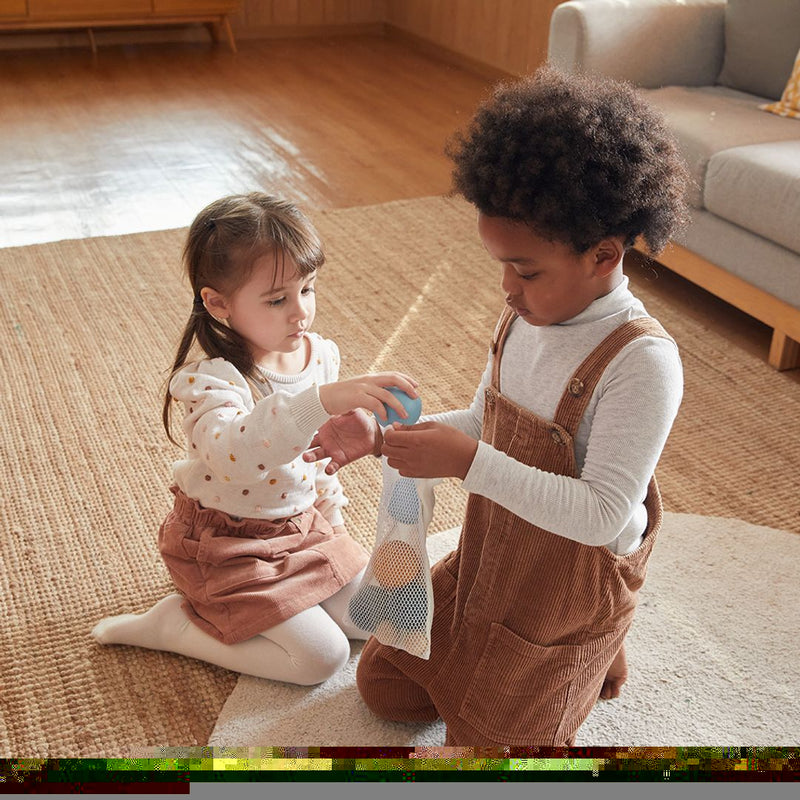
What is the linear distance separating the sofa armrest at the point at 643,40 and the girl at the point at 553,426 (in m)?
1.72

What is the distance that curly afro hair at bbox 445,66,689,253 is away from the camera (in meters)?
0.97

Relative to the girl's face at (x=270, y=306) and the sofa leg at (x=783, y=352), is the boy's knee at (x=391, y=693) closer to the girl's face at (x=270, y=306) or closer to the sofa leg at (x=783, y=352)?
the girl's face at (x=270, y=306)

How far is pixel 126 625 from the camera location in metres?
1.44

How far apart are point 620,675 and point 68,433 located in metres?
1.18

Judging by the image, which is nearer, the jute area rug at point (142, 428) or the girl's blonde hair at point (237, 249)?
the girl's blonde hair at point (237, 249)

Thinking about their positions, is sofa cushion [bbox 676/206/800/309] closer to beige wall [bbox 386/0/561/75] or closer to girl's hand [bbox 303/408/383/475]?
girl's hand [bbox 303/408/383/475]

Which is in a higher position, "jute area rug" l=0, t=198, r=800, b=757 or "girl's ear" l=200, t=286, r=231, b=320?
"girl's ear" l=200, t=286, r=231, b=320

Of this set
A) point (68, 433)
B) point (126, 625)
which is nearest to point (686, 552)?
point (126, 625)

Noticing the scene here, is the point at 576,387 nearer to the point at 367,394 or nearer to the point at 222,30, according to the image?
the point at 367,394

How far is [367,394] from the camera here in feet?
3.75

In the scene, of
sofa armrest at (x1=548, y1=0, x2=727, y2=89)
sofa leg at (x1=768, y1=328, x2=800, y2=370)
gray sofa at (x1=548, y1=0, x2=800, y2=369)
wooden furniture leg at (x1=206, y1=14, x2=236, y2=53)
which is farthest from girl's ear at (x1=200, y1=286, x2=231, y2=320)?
wooden furniture leg at (x1=206, y1=14, x2=236, y2=53)

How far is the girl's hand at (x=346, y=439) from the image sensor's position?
1265 mm

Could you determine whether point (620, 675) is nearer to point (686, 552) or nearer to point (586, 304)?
point (686, 552)

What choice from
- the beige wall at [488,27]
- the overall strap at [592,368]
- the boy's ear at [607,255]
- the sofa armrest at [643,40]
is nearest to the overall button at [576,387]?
the overall strap at [592,368]
